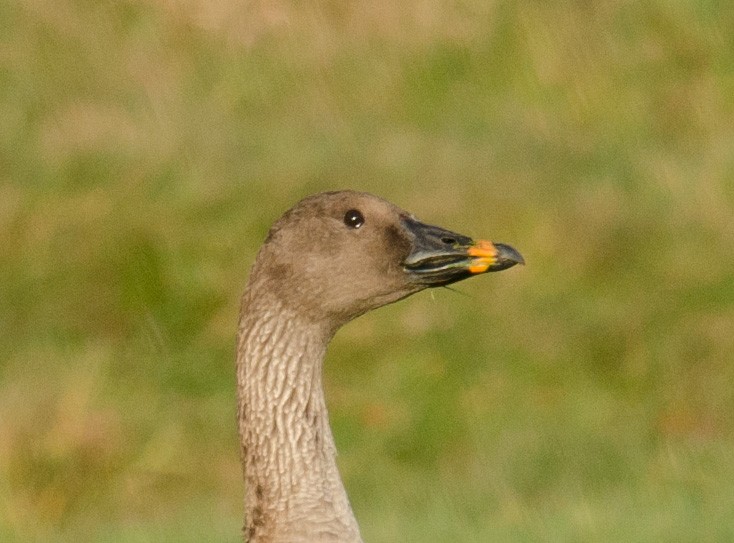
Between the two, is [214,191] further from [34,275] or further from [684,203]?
[684,203]

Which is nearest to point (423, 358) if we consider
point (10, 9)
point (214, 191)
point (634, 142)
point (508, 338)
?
point (508, 338)

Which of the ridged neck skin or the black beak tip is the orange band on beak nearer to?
the black beak tip

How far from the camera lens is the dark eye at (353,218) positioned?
6.87 meters

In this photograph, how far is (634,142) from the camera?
54.2 feet

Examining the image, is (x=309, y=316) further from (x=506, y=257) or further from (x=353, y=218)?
(x=506, y=257)

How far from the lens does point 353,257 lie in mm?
6844

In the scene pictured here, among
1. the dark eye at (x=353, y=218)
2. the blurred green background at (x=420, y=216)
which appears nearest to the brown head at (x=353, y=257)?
the dark eye at (x=353, y=218)

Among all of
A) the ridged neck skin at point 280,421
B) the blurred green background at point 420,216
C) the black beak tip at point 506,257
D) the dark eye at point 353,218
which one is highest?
the blurred green background at point 420,216

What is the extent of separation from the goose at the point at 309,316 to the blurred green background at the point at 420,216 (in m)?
3.06

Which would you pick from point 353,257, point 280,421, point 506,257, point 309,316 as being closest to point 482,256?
point 506,257

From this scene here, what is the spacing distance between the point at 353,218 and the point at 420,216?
23.7ft

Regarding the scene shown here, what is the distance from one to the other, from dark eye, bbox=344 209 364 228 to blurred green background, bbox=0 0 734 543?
122 inches

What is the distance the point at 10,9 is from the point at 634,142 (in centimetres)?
525

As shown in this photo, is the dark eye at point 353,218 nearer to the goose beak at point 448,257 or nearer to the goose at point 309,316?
the goose at point 309,316
